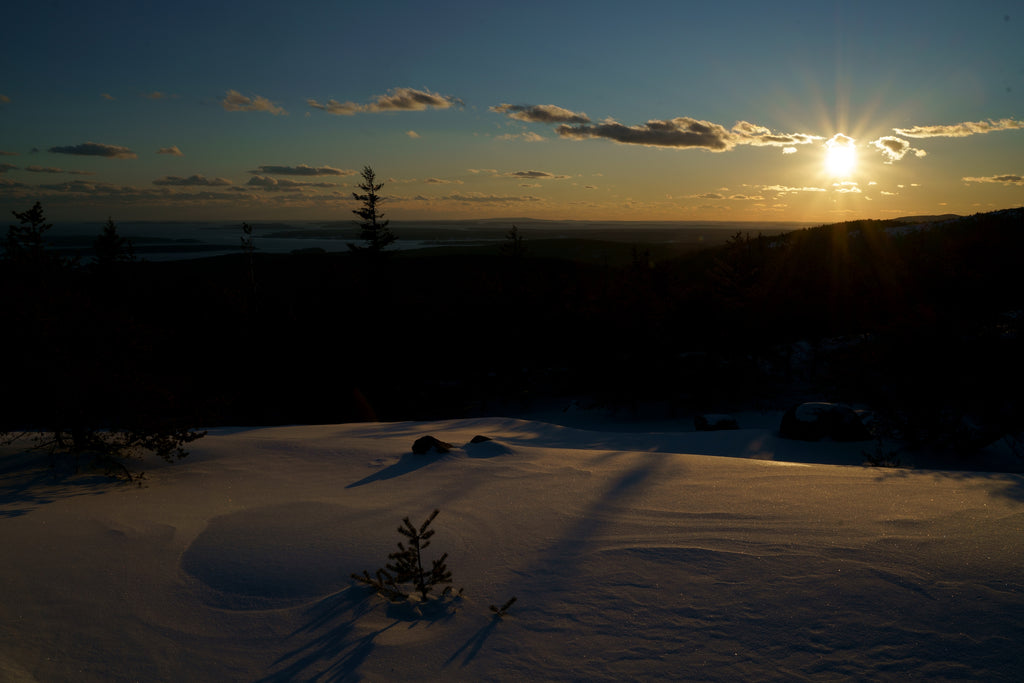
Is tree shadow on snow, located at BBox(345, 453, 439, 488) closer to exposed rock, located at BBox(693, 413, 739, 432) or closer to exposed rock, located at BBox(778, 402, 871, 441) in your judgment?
exposed rock, located at BBox(778, 402, 871, 441)

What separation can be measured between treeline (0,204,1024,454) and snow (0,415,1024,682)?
2.51m

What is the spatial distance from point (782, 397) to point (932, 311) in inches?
423

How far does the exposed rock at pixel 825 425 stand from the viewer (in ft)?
38.9

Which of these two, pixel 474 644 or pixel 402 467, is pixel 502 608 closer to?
pixel 474 644

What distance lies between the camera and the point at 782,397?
71.1 feet

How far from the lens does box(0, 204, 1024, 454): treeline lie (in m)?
7.86

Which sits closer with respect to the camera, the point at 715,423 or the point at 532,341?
the point at 715,423

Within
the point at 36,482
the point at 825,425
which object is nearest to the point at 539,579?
the point at 36,482

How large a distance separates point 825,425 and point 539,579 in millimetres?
10737

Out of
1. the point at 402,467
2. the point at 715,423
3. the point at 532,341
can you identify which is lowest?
the point at 715,423

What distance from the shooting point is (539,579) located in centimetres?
365

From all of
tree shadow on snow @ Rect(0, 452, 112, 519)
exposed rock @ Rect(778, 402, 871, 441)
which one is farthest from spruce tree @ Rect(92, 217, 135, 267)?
exposed rock @ Rect(778, 402, 871, 441)

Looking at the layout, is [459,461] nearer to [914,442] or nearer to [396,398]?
[914,442]

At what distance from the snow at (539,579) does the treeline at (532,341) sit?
2508mm
